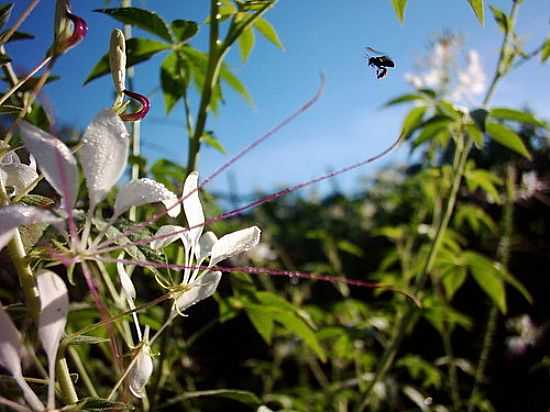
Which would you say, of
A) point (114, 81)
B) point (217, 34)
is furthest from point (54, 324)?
point (217, 34)

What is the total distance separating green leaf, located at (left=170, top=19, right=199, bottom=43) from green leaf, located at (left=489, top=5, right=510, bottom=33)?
50 cm

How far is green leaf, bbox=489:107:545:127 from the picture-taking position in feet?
2.79

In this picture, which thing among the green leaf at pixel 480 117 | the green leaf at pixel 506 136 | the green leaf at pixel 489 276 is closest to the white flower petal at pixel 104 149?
the green leaf at pixel 480 117

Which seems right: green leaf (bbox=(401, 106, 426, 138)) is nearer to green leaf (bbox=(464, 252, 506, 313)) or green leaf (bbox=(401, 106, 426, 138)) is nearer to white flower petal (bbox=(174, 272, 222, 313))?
green leaf (bbox=(464, 252, 506, 313))

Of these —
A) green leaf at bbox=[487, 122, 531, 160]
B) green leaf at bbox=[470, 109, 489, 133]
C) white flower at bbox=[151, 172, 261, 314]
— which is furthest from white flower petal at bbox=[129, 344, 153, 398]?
green leaf at bbox=[487, 122, 531, 160]

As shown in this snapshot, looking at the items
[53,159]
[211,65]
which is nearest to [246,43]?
[211,65]

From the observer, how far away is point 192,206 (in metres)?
0.36

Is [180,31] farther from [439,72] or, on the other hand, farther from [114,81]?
[439,72]

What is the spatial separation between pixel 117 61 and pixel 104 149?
9 centimetres

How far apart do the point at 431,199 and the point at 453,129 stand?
0.52 m

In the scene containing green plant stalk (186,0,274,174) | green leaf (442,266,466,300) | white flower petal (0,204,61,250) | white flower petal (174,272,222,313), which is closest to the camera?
white flower petal (0,204,61,250)

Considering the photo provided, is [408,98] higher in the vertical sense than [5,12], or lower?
lower

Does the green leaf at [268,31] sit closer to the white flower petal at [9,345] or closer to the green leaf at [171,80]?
the green leaf at [171,80]

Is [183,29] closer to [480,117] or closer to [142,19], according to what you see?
[142,19]
